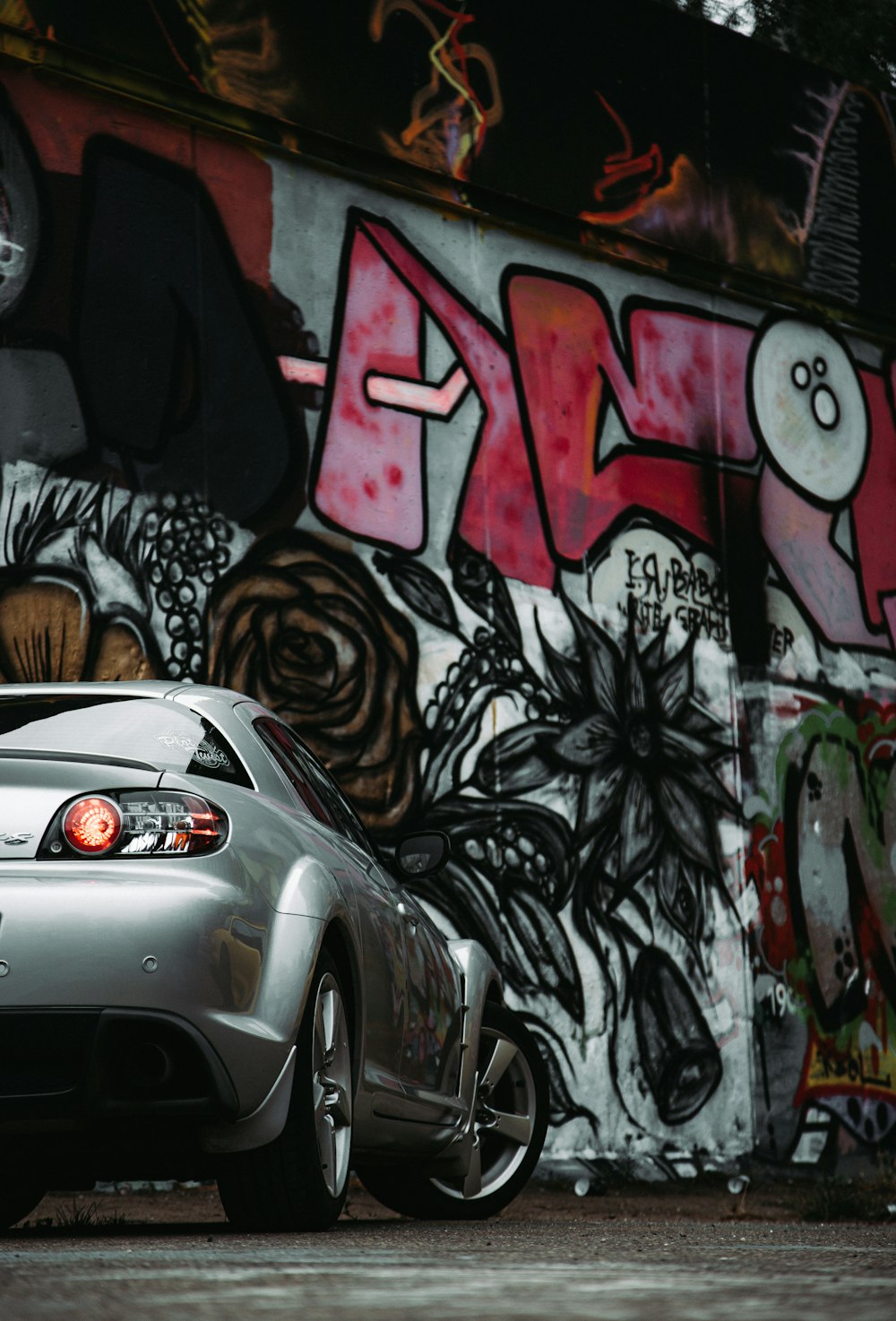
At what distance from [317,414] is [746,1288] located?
7573 mm

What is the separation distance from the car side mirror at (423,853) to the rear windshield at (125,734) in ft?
3.49

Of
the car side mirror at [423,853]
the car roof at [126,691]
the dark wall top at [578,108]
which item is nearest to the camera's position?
the car roof at [126,691]

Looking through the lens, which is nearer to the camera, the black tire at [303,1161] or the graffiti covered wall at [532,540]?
the black tire at [303,1161]

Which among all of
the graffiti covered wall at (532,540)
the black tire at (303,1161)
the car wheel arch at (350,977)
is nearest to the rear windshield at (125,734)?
the car wheel arch at (350,977)

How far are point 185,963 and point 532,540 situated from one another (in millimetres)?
7187

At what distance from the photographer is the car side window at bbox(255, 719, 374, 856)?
209 inches

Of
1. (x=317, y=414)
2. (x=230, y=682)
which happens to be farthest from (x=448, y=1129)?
(x=317, y=414)

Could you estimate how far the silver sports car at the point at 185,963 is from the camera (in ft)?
14.0

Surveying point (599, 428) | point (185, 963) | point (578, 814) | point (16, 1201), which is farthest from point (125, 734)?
point (599, 428)

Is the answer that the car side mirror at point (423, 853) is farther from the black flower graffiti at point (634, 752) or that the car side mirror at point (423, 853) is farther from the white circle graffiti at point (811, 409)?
the white circle graffiti at point (811, 409)

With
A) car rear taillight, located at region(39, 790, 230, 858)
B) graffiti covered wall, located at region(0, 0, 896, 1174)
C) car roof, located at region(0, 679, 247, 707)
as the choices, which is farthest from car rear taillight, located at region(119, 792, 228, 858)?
graffiti covered wall, located at region(0, 0, 896, 1174)

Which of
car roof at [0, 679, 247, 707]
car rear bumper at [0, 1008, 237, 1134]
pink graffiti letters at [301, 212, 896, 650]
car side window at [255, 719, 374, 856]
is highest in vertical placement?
pink graffiti letters at [301, 212, 896, 650]

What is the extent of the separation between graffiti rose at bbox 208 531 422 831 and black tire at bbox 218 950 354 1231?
5.16m

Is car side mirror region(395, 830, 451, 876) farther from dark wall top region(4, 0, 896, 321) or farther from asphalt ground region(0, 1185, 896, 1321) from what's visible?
dark wall top region(4, 0, 896, 321)
